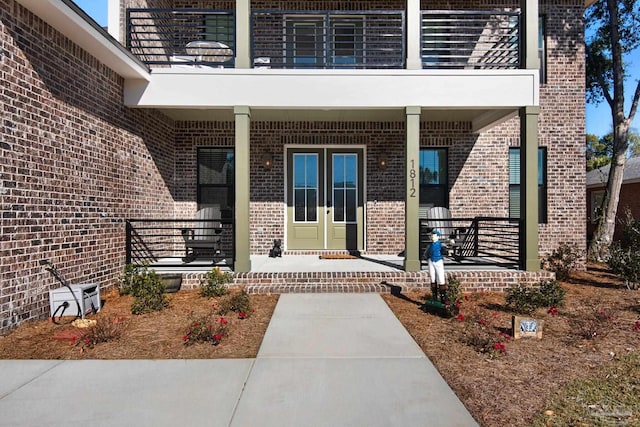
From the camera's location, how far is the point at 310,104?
691 centimetres

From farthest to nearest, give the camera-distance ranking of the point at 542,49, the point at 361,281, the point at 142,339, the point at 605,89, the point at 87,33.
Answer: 1. the point at 605,89
2. the point at 542,49
3. the point at 361,281
4. the point at 87,33
5. the point at 142,339

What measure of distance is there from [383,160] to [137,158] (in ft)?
17.5

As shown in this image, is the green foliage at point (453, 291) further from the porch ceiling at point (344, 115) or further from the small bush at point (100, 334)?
the small bush at point (100, 334)

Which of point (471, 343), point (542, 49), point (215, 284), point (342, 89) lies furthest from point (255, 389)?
point (542, 49)

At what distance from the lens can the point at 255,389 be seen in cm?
317

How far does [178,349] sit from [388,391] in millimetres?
2274

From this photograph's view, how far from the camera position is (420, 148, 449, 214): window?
9328 mm

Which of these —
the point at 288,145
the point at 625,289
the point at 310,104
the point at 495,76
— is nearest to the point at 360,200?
the point at 288,145

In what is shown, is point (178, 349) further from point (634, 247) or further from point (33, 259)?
point (634, 247)

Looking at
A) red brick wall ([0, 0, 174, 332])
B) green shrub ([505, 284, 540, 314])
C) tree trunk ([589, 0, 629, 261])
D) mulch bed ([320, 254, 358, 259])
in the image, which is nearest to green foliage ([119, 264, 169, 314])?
red brick wall ([0, 0, 174, 332])

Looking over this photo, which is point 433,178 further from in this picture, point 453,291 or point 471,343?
point 471,343

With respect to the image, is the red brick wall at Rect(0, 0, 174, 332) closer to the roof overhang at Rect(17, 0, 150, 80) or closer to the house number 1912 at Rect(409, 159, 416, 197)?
the roof overhang at Rect(17, 0, 150, 80)

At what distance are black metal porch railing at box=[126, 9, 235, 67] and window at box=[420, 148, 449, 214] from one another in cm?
503

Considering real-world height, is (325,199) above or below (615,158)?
below
